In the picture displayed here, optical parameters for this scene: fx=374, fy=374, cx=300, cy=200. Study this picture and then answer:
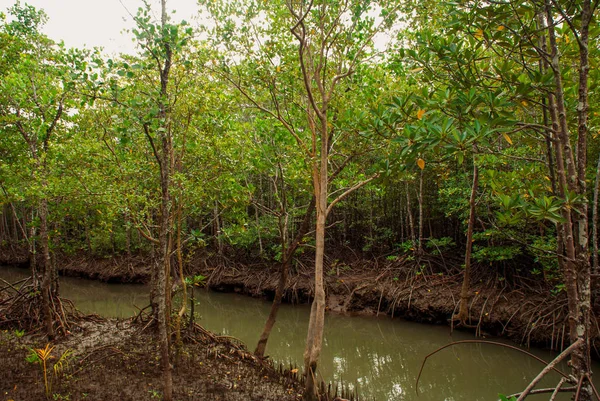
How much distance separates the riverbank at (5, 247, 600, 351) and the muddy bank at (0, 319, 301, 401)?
4.89 meters

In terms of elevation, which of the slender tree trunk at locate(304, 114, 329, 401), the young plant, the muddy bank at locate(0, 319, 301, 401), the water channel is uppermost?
the slender tree trunk at locate(304, 114, 329, 401)

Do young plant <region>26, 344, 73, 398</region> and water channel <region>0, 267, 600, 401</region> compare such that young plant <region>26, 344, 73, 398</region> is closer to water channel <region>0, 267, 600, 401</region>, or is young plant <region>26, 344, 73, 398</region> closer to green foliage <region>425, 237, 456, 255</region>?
water channel <region>0, 267, 600, 401</region>

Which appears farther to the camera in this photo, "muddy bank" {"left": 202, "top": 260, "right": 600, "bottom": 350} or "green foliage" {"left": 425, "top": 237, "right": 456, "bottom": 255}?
"green foliage" {"left": 425, "top": 237, "right": 456, "bottom": 255}

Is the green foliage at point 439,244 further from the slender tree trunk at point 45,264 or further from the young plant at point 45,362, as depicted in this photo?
the slender tree trunk at point 45,264

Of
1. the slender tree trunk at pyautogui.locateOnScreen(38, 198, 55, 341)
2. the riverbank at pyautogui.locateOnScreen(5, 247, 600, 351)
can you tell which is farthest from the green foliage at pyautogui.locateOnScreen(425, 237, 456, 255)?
the slender tree trunk at pyautogui.locateOnScreen(38, 198, 55, 341)

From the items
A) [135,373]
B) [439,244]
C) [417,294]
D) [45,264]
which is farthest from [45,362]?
[439,244]

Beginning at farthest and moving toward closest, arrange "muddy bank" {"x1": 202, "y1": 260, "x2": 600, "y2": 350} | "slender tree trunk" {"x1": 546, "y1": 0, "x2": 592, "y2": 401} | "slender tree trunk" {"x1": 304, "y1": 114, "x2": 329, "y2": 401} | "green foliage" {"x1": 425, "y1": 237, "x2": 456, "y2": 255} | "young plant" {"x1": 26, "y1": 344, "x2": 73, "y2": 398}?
1. "green foliage" {"x1": 425, "y1": 237, "x2": 456, "y2": 255}
2. "muddy bank" {"x1": 202, "y1": 260, "x2": 600, "y2": 350}
3. "slender tree trunk" {"x1": 304, "y1": 114, "x2": 329, "y2": 401}
4. "young plant" {"x1": 26, "y1": 344, "x2": 73, "y2": 398}
5. "slender tree trunk" {"x1": 546, "y1": 0, "x2": 592, "y2": 401}

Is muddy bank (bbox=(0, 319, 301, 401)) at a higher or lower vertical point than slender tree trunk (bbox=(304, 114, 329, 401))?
lower

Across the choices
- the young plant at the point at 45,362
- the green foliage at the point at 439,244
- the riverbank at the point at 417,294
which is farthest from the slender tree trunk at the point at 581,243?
the green foliage at the point at 439,244

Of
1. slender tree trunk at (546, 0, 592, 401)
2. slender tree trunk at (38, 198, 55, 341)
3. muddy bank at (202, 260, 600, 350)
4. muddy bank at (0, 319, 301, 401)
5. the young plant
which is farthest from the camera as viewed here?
muddy bank at (202, 260, 600, 350)

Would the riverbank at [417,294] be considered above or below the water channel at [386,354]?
above

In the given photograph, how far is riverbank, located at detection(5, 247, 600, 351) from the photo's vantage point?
7125 mm

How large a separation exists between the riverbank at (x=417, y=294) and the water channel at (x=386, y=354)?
1.11 feet

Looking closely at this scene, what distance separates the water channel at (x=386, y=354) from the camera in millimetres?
6023
